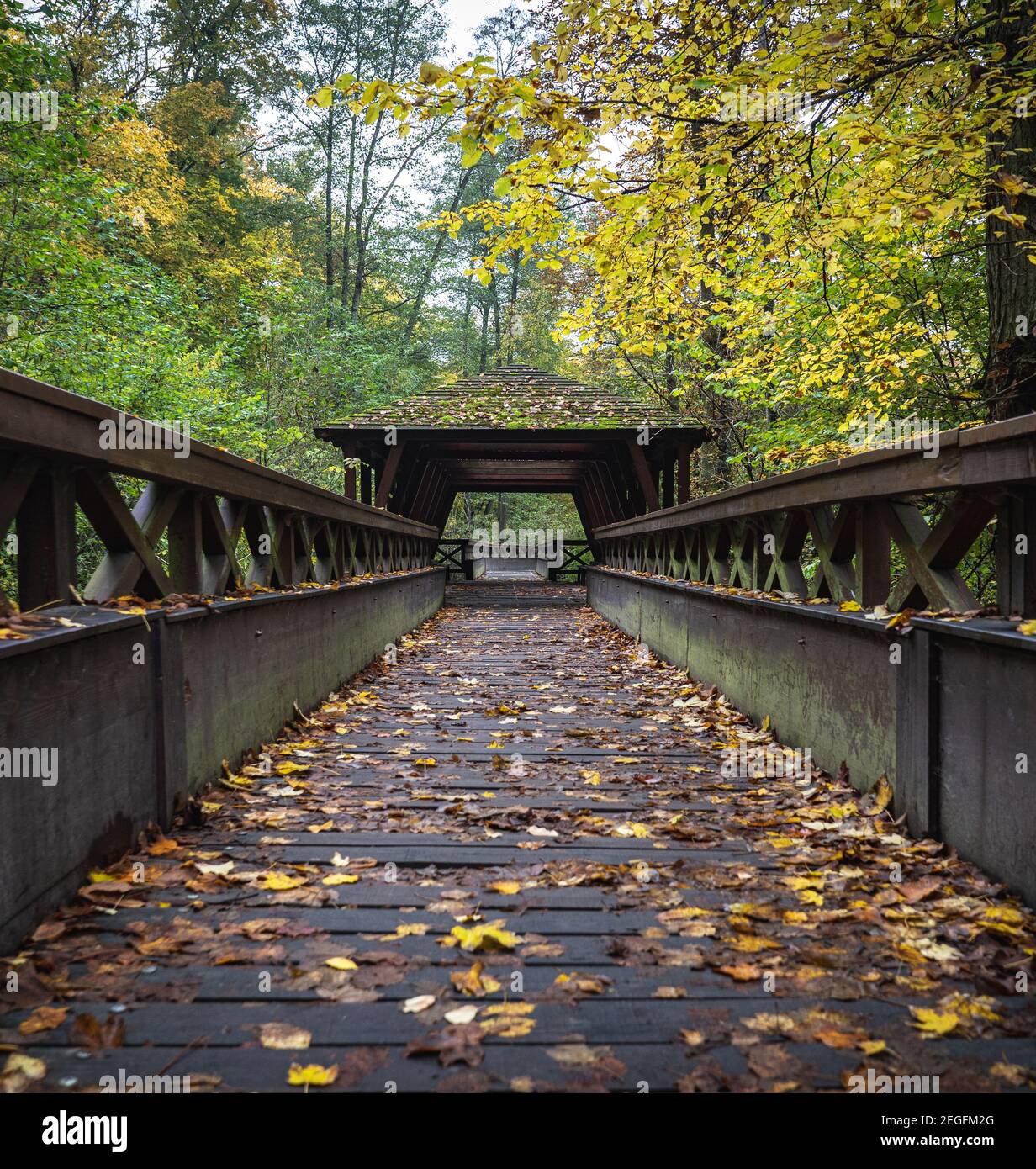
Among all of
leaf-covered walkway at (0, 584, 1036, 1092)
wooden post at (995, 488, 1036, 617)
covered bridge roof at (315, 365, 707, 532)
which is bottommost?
leaf-covered walkway at (0, 584, 1036, 1092)

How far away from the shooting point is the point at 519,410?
636 inches

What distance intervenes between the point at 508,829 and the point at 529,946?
44.1 inches

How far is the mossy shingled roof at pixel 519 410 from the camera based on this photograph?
15.3 metres

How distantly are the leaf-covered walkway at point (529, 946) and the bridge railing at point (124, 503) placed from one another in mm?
1148

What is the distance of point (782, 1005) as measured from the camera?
2.18 meters

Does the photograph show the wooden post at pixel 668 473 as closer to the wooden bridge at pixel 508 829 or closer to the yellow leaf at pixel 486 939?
the wooden bridge at pixel 508 829

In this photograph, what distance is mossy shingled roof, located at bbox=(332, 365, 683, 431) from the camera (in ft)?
50.3

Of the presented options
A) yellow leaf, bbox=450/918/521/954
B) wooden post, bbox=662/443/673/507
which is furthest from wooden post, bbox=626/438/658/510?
yellow leaf, bbox=450/918/521/954

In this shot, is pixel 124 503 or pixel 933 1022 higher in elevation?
pixel 124 503

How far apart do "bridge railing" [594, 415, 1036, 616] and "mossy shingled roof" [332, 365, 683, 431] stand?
860 centimetres

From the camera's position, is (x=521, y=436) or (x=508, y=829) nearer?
(x=508, y=829)

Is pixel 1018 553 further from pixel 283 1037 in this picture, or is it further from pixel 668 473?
pixel 668 473

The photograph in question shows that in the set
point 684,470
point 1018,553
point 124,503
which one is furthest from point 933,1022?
point 684,470

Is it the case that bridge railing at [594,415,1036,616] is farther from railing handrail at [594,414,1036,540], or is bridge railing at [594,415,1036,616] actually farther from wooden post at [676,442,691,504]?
wooden post at [676,442,691,504]
